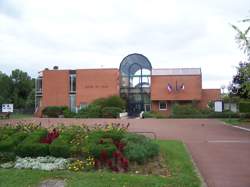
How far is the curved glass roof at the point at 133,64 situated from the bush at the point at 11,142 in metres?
49.2

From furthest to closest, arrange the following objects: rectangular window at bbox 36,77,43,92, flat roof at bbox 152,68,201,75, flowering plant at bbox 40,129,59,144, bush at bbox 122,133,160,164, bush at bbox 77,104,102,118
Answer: rectangular window at bbox 36,77,43,92 < flat roof at bbox 152,68,201,75 < bush at bbox 77,104,102,118 < flowering plant at bbox 40,129,59,144 < bush at bbox 122,133,160,164

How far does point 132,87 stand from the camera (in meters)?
Result: 62.8

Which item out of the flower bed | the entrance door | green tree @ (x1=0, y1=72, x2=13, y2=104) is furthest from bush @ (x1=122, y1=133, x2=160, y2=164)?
green tree @ (x1=0, y1=72, x2=13, y2=104)

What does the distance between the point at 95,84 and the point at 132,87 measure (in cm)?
552

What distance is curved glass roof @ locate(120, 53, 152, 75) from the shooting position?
6159 cm

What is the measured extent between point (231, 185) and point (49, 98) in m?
57.0

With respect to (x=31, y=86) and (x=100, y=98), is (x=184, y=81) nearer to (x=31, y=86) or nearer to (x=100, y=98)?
(x=100, y=98)

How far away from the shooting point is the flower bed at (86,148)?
10688 mm

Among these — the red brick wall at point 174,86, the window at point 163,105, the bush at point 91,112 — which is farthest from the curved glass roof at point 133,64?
the bush at point 91,112

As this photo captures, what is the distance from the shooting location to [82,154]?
11328mm

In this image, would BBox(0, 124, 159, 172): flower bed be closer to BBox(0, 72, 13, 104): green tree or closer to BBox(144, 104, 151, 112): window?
BBox(144, 104, 151, 112): window

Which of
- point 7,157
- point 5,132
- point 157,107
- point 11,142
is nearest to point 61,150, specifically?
point 7,157

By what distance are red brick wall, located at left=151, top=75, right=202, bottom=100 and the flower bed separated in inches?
1881

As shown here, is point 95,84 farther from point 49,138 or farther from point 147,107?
point 49,138
